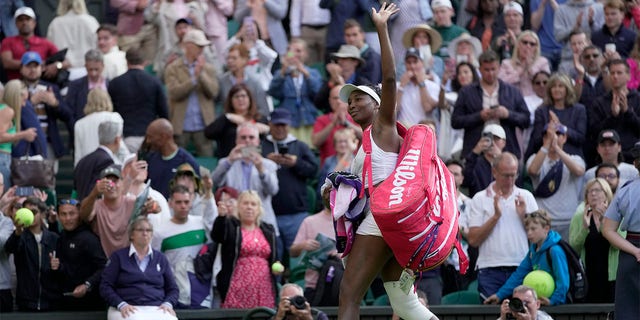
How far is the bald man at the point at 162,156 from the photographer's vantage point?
1440 centimetres

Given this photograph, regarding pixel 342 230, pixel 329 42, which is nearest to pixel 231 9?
pixel 329 42

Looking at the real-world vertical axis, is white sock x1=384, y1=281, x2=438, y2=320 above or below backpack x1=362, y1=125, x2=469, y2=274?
below

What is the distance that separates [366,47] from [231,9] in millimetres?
2093

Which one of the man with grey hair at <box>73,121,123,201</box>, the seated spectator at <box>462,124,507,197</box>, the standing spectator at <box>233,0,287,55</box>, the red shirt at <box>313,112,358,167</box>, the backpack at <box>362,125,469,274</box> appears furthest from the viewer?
the standing spectator at <box>233,0,287,55</box>

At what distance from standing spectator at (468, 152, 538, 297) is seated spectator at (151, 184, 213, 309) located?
8.22ft

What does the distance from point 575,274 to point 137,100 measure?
525 centimetres

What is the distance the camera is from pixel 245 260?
43.9 feet

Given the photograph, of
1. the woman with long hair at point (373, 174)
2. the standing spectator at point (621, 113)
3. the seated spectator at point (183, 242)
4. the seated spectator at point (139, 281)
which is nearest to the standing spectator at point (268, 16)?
the standing spectator at point (621, 113)

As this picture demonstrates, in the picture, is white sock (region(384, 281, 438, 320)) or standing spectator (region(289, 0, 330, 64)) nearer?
white sock (region(384, 281, 438, 320))

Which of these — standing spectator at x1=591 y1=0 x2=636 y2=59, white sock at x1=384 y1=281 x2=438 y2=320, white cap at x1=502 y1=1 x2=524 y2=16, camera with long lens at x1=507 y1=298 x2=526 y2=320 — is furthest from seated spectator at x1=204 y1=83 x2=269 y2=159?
white sock at x1=384 y1=281 x2=438 y2=320

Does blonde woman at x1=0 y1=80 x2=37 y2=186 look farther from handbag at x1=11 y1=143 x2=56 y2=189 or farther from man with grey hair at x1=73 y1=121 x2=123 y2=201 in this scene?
man with grey hair at x1=73 y1=121 x2=123 y2=201

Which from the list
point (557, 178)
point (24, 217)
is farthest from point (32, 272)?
point (557, 178)

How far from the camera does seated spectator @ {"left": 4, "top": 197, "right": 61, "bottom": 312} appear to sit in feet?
42.3

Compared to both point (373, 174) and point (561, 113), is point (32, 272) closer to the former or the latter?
point (373, 174)
